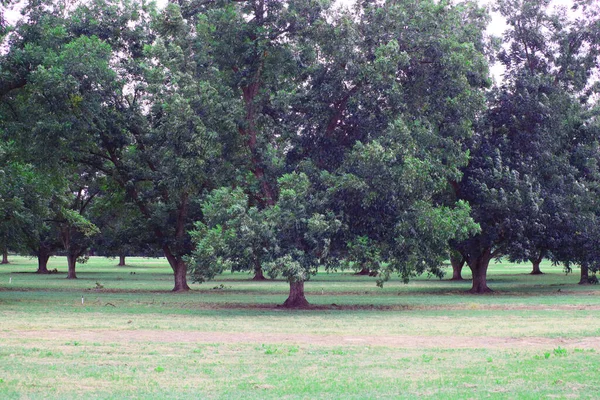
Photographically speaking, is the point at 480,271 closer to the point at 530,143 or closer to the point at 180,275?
the point at 530,143

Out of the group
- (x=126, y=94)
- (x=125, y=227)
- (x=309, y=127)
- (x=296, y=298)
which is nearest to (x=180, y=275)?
(x=125, y=227)

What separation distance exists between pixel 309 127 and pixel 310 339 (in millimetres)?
13764

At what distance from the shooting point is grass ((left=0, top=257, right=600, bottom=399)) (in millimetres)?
12133

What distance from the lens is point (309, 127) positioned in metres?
31.5

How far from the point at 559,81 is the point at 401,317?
2277 cm

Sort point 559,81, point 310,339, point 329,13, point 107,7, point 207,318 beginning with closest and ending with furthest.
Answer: point 310,339 < point 207,318 < point 329,13 < point 107,7 < point 559,81

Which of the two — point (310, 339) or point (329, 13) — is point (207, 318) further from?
point (329, 13)

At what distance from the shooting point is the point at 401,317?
26547mm

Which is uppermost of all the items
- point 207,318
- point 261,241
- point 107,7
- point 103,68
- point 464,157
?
point 107,7

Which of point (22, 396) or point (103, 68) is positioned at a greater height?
point (103, 68)

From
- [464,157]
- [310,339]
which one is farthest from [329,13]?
[310,339]

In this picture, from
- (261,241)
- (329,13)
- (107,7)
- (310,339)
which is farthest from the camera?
(107,7)

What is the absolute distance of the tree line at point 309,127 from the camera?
1109 inches

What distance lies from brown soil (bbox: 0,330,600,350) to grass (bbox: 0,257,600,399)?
0.10ft
